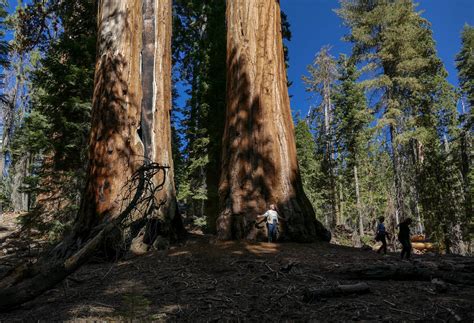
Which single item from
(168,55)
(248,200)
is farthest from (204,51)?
(248,200)

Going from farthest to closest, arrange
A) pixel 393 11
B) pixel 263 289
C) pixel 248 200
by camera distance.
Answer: pixel 393 11 < pixel 248 200 < pixel 263 289

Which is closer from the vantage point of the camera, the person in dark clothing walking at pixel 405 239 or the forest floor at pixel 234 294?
the forest floor at pixel 234 294

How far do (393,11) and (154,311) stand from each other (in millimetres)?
24706

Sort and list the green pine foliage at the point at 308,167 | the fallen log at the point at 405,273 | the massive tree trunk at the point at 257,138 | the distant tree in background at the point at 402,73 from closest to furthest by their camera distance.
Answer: the fallen log at the point at 405,273
the massive tree trunk at the point at 257,138
the distant tree in background at the point at 402,73
the green pine foliage at the point at 308,167

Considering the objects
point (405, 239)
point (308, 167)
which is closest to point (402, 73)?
point (308, 167)

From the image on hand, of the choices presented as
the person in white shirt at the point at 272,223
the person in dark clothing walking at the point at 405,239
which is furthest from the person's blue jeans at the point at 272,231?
the person in dark clothing walking at the point at 405,239

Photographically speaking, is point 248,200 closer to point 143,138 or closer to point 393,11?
point 143,138

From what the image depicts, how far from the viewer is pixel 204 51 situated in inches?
675

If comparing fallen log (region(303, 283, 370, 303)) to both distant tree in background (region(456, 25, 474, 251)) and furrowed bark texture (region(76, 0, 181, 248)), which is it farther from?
distant tree in background (region(456, 25, 474, 251))

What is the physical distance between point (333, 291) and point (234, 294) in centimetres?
121

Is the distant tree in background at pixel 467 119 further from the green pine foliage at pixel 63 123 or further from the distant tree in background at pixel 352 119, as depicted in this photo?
the green pine foliage at pixel 63 123

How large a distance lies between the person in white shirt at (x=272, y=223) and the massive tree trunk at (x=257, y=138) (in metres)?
0.22

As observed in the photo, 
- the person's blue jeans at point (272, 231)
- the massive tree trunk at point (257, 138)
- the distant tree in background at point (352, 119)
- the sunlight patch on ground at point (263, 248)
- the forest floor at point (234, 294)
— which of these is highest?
the distant tree in background at point (352, 119)

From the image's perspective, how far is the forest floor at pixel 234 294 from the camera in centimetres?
361
